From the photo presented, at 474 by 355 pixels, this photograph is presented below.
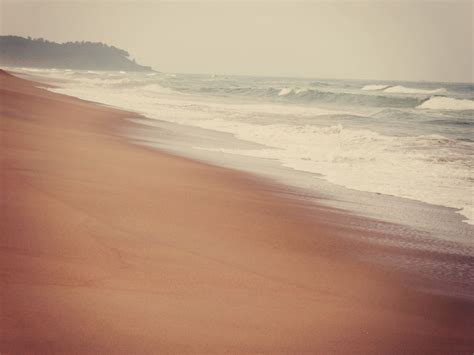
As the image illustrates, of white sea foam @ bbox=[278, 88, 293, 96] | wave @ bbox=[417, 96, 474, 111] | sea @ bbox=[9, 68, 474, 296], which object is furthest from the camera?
white sea foam @ bbox=[278, 88, 293, 96]

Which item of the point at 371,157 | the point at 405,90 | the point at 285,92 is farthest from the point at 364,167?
the point at 405,90

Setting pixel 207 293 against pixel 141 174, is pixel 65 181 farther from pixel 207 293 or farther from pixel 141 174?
pixel 207 293

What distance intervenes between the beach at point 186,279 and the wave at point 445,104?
30007 mm

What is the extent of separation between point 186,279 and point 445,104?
3323cm

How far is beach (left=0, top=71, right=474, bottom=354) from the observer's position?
235cm

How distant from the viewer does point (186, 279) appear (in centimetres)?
301

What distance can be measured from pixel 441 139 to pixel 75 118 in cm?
1063

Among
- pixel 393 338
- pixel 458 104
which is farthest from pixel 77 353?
pixel 458 104

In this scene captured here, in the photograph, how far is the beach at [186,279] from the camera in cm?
235

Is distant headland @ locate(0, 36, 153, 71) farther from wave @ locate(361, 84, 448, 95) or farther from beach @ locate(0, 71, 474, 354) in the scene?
beach @ locate(0, 71, 474, 354)

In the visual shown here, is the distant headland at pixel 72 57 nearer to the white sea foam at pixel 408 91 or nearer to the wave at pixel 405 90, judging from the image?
the wave at pixel 405 90

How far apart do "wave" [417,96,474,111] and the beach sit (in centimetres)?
3001

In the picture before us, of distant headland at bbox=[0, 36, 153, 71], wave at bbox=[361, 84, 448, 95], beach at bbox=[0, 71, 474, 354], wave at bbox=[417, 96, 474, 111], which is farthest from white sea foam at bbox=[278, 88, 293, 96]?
distant headland at bbox=[0, 36, 153, 71]

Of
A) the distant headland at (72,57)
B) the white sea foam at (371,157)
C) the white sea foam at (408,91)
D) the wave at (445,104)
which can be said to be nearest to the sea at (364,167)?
the white sea foam at (371,157)
